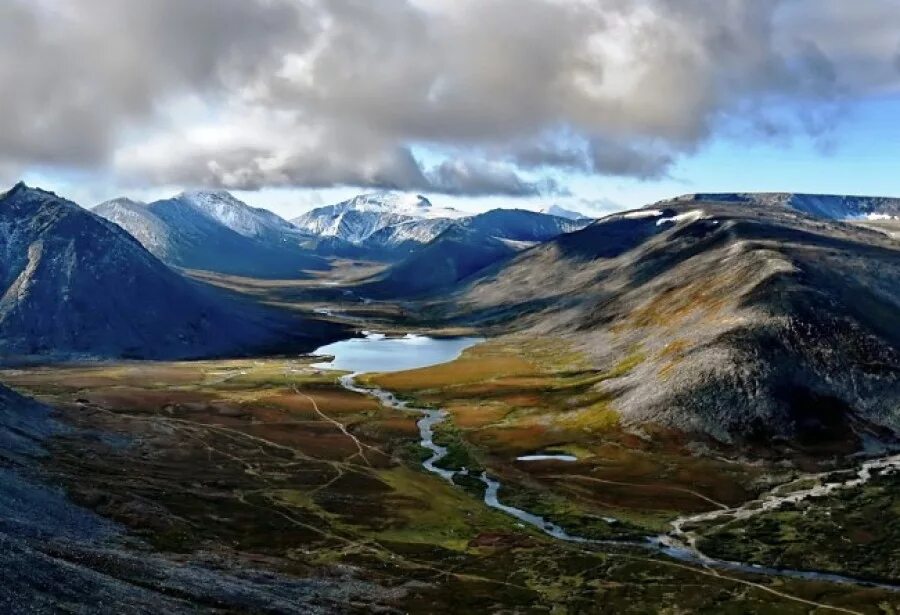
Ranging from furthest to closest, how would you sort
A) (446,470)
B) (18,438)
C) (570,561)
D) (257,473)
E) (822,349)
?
(822,349) < (446,470) < (257,473) < (18,438) < (570,561)

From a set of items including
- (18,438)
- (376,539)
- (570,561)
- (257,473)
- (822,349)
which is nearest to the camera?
(570,561)

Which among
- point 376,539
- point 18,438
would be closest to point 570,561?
point 376,539

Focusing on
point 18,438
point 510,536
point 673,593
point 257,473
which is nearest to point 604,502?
point 510,536

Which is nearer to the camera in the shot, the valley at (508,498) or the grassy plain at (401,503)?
the valley at (508,498)

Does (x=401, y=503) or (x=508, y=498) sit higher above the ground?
(x=401, y=503)

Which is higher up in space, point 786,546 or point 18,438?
point 18,438

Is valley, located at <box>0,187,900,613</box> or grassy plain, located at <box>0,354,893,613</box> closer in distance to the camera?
valley, located at <box>0,187,900,613</box>

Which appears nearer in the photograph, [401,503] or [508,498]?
[401,503]

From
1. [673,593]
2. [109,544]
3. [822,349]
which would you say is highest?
[822,349]

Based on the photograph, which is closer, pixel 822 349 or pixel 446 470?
pixel 446 470

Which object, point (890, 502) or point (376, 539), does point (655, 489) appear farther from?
point (376, 539)

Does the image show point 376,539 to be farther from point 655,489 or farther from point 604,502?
point 655,489
